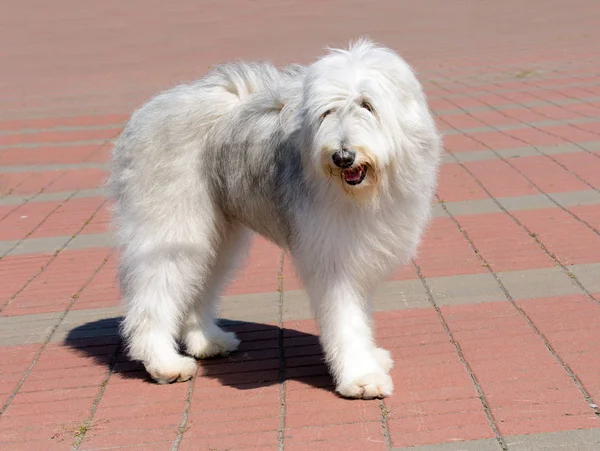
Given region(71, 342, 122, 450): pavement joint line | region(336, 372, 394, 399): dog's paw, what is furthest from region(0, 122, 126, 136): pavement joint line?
region(336, 372, 394, 399): dog's paw

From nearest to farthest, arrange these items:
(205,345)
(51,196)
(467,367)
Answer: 1. (467,367)
2. (205,345)
3. (51,196)

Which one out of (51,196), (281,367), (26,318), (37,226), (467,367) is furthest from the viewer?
(51,196)

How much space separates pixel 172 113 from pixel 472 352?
1948 millimetres

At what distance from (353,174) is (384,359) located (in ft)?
3.68

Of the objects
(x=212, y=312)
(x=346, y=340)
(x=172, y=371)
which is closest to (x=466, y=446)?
(x=346, y=340)

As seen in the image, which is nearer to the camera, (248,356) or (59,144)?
(248,356)

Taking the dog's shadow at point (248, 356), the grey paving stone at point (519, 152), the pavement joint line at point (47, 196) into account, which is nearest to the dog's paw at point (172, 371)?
the dog's shadow at point (248, 356)

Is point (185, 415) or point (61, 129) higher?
point (185, 415)

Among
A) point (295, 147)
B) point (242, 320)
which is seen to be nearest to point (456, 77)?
point (242, 320)

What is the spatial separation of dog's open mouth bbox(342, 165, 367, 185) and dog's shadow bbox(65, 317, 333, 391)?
3.64ft

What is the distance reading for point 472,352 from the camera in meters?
4.89

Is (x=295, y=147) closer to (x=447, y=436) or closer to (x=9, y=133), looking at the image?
(x=447, y=436)

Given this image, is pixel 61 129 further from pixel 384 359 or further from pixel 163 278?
pixel 384 359

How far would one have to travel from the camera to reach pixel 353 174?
159 inches
